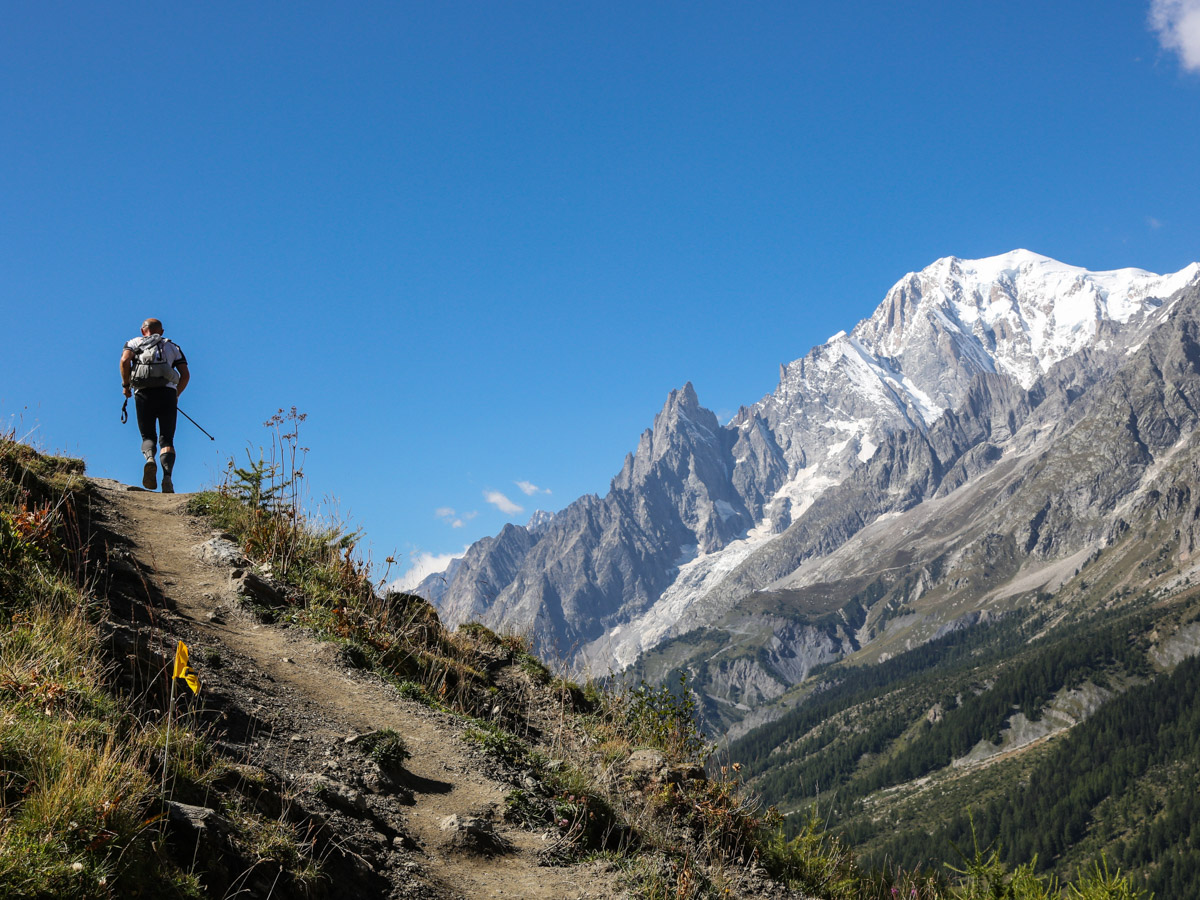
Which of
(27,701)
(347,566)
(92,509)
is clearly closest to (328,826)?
(27,701)

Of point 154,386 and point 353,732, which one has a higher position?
point 154,386

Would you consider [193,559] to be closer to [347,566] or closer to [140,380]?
[347,566]

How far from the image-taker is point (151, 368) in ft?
48.4

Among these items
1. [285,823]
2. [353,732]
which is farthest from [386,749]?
[285,823]

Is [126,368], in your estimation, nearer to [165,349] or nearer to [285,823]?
[165,349]

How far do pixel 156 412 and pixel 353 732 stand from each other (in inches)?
398

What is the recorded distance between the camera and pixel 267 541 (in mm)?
11742

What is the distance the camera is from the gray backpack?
48.3ft

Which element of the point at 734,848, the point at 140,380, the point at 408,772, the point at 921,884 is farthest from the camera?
the point at 140,380

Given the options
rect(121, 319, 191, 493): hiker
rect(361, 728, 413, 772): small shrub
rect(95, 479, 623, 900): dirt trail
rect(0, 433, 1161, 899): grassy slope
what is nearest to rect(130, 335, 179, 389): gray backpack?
rect(121, 319, 191, 493): hiker

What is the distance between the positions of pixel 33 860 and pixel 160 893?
0.72 m

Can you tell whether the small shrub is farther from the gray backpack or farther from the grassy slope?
the gray backpack

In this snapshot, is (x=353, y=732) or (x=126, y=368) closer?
(x=353, y=732)

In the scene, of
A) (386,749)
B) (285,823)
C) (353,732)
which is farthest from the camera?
(353,732)
